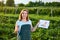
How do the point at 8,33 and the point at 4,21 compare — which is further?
the point at 4,21

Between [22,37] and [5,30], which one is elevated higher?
[22,37]

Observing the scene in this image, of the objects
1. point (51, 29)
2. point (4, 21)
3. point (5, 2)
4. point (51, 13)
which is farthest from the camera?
point (5, 2)

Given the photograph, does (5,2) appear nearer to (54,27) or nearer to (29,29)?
(54,27)

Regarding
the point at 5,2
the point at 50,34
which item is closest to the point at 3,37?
the point at 50,34

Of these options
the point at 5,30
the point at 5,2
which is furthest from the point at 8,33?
the point at 5,2

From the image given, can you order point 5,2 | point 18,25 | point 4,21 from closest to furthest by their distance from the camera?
point 18,25, point 4,21, point 5,2

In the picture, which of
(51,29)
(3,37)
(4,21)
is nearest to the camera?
(3,37)

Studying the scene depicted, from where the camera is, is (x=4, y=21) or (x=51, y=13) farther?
(x=51, y=13)

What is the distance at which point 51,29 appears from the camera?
9.04 meters

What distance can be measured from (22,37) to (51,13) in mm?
8411

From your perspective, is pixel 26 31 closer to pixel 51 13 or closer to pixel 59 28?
pixel 59 28

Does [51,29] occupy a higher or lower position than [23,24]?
lower

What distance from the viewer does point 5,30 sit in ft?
29.8

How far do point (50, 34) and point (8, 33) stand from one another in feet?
4.32
